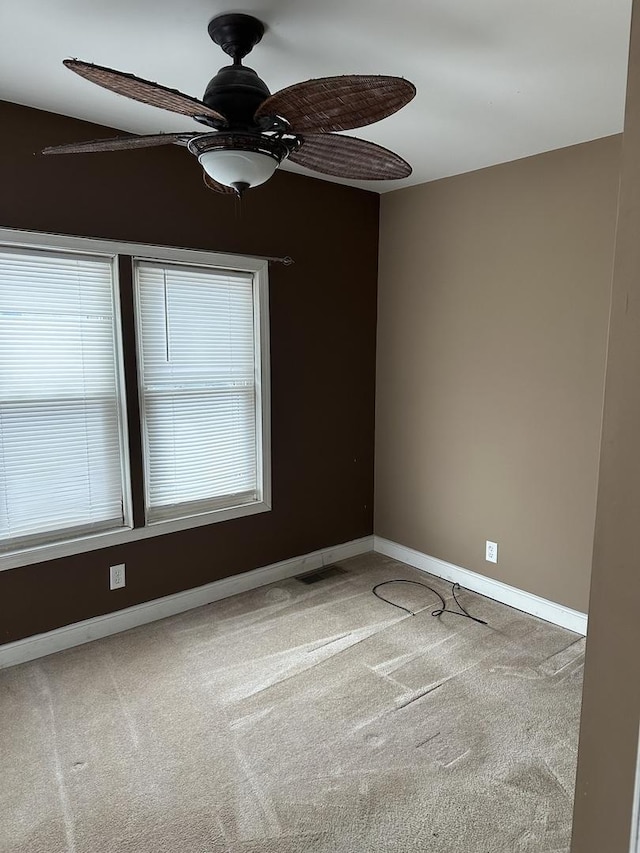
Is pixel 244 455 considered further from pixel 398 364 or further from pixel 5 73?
pixel 5 73

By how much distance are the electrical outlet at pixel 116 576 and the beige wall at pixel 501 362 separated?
1.87 m

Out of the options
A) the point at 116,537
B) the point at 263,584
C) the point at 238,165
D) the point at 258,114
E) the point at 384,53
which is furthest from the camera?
the point at 263,584

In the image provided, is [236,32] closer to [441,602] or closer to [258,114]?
[258,114]

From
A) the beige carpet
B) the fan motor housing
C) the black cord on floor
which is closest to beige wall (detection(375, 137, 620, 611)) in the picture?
the black cord on floor

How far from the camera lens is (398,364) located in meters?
3.89

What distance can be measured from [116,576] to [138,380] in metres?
1.02

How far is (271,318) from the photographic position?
3400mm

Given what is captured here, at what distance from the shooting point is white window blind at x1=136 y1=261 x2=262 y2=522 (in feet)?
9.83

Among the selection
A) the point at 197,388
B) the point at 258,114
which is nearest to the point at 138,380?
the point at 197,388

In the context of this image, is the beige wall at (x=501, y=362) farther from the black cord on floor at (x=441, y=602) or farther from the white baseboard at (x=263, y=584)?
the black cord on floor at (x=441, y=602)

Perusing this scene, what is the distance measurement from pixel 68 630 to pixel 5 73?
243 cm

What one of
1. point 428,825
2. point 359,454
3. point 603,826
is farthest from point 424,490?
point 603,826

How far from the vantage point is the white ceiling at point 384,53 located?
1729mm

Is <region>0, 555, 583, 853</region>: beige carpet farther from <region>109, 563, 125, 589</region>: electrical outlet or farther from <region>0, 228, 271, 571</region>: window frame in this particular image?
<region>0, 228, 271, 571</region>: window frame
